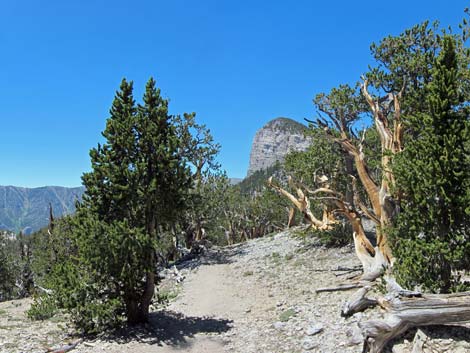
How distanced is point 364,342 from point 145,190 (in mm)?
8707

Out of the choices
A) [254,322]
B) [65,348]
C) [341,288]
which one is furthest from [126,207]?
[341,288]

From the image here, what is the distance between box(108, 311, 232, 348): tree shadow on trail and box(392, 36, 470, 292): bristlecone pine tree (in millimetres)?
8026

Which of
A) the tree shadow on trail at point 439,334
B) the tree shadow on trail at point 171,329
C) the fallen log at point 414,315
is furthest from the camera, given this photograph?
the tree shadow on trail at point 171,329

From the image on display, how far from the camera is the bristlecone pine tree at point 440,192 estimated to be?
371 inches

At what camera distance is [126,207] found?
14.1 metres

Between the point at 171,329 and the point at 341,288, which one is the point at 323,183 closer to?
the point at 341,288

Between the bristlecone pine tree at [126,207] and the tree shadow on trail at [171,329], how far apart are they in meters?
0.62

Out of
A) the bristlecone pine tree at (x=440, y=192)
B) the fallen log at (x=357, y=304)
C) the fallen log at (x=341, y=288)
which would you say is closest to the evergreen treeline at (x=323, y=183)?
the bristlecone pine tree at (x=440, y=192)

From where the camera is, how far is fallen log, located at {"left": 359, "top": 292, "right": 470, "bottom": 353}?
28.7 ft

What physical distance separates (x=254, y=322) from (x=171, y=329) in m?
3.30

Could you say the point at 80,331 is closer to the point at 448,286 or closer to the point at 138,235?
the point at 138,235

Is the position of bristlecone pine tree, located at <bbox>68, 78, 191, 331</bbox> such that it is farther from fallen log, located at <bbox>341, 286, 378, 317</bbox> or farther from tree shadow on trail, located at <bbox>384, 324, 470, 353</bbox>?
tree shadow on trail, located at <bbox>384, 324, 470, 353</bbox>

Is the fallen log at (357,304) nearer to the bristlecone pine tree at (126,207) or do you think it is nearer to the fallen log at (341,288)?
the fallen log at (341,288)

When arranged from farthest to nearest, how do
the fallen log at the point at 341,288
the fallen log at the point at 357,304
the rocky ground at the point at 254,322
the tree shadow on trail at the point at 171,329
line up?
the fallen log at the point at 341,288 < the tree shadow on trail at the point at 171,329 < the fallen log at the point at 357,304 < the rocky ground at the point at 254,322
